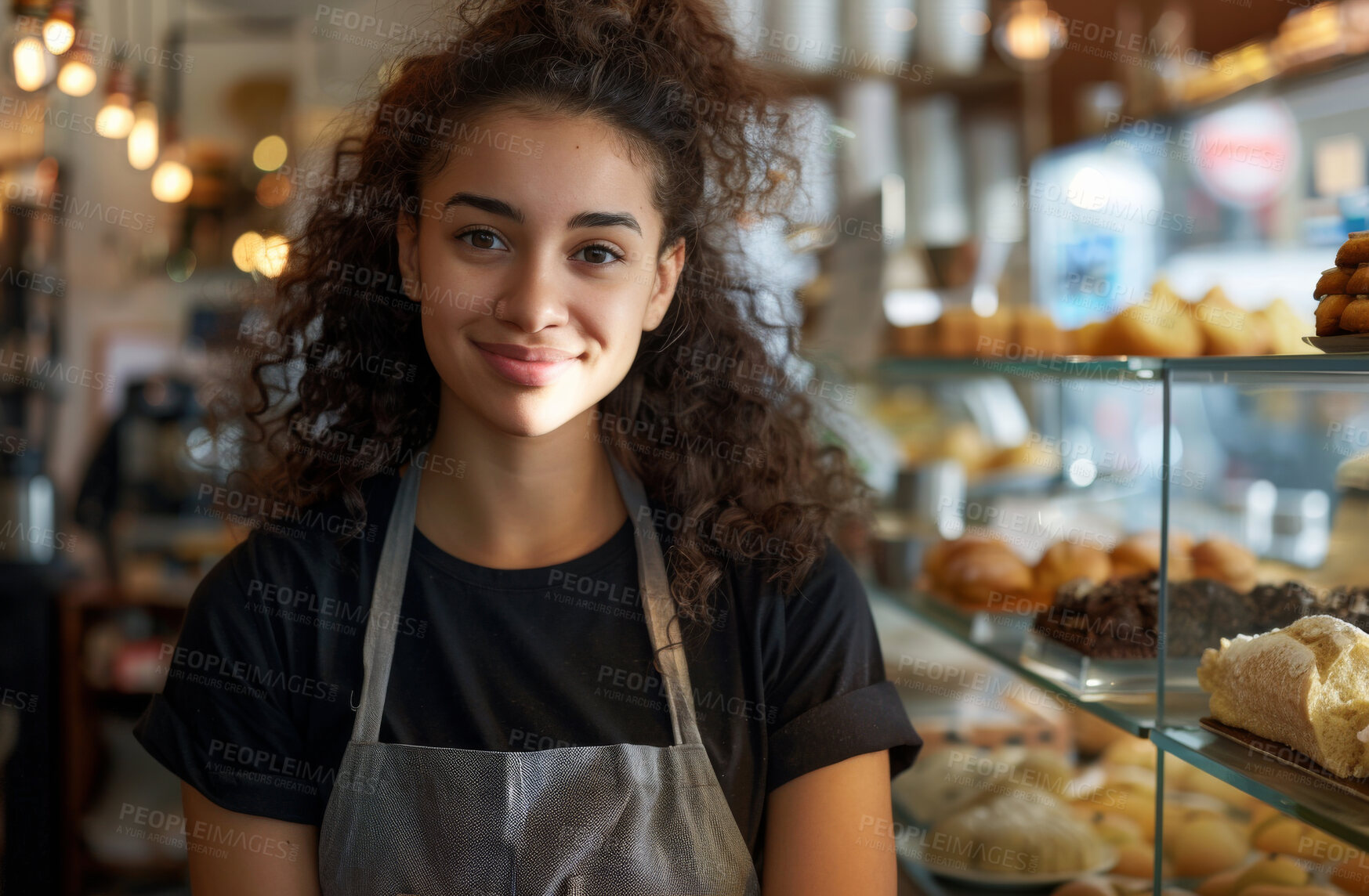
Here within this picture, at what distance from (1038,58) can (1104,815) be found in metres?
2.50

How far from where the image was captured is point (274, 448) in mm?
1520

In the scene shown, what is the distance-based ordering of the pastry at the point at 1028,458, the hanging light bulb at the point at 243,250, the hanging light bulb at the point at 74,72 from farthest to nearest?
1. the hanging light bulb at the point at 243,250
2. the hanging light bulb at the point at 74,72
3. the pastry at the point at 1028,458

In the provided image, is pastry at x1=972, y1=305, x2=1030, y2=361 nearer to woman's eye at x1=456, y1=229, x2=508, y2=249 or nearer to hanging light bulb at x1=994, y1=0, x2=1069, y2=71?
woman's eye at x1=456, y1=229, x2=508, y2=249

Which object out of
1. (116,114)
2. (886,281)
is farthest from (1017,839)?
(116,114)

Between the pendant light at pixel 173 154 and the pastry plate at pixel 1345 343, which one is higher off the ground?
the pendant light at pixel 173 154

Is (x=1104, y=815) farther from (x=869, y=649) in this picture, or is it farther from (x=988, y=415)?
(x=988, y=415)

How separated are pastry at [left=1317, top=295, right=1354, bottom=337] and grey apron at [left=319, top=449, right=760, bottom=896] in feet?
2.50

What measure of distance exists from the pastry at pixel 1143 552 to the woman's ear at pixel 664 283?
70 centimetres

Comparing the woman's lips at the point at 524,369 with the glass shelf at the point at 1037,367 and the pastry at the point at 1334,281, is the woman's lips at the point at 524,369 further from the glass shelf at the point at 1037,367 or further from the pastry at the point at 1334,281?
the pastry at the point at 1334,281

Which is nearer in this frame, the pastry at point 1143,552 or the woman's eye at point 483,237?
the woman's eye at point 483,237

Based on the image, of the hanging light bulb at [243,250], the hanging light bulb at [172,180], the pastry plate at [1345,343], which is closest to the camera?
the pastry plate at [1345,343]

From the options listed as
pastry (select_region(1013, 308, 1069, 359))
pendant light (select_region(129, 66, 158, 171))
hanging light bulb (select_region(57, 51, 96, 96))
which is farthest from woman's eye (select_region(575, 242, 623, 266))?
pendant light (select_region(129, 66, 158, 171))

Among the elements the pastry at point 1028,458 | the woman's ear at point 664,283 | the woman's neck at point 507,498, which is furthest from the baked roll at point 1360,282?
the pastry at point 1028,458

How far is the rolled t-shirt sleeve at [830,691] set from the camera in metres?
1.26
